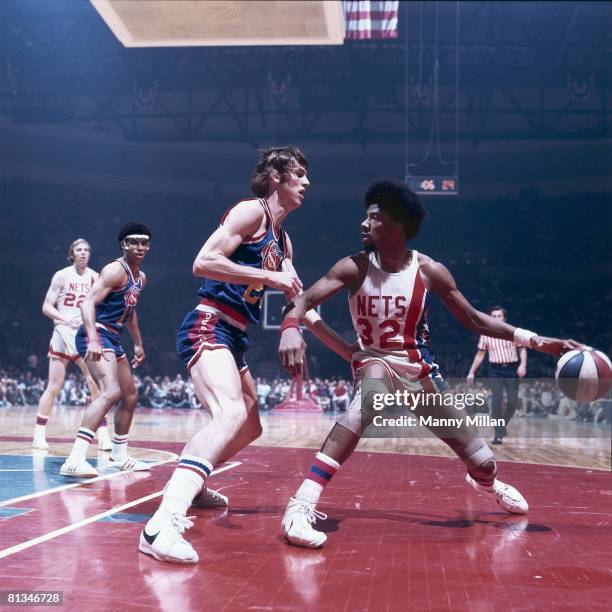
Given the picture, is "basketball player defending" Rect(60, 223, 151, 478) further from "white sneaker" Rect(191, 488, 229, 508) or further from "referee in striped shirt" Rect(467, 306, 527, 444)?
"referee in striped shirt" Rect(467, 306, 527, 444)

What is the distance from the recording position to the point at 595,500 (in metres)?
4.93

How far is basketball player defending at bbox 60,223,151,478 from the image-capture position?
18.5ft

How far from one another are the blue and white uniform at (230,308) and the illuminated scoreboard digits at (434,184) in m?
16.5

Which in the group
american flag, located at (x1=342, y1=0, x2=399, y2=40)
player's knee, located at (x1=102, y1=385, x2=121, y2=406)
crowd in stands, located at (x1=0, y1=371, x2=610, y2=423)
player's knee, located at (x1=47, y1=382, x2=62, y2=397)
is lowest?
crowd in stands, located at (x1=0, y1=371, x2=610, y2=423)

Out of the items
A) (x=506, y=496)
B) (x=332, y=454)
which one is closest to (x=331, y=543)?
(x=332, y=454)

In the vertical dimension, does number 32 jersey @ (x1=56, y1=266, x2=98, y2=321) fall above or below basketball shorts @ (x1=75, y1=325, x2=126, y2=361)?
above

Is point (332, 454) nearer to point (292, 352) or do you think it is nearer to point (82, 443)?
point (292, 352)

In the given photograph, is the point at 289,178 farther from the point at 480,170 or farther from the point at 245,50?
the point at 480,170

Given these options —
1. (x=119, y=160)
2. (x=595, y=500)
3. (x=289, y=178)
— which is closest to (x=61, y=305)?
(x=289, y=178)

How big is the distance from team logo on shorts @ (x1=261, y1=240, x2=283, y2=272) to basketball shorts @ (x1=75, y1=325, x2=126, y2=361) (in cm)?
237

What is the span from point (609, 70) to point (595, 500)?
57.4 feet

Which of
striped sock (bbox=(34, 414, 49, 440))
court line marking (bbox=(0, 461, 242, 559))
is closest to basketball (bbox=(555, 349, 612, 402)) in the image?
court line marking (bbox=(0, 461, 242, 559))

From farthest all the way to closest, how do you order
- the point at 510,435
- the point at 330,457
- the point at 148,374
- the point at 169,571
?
the point at 148,374 → the point at 510,435 → the point at 330,457 → the point at 169,571

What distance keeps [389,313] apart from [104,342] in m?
2.91
